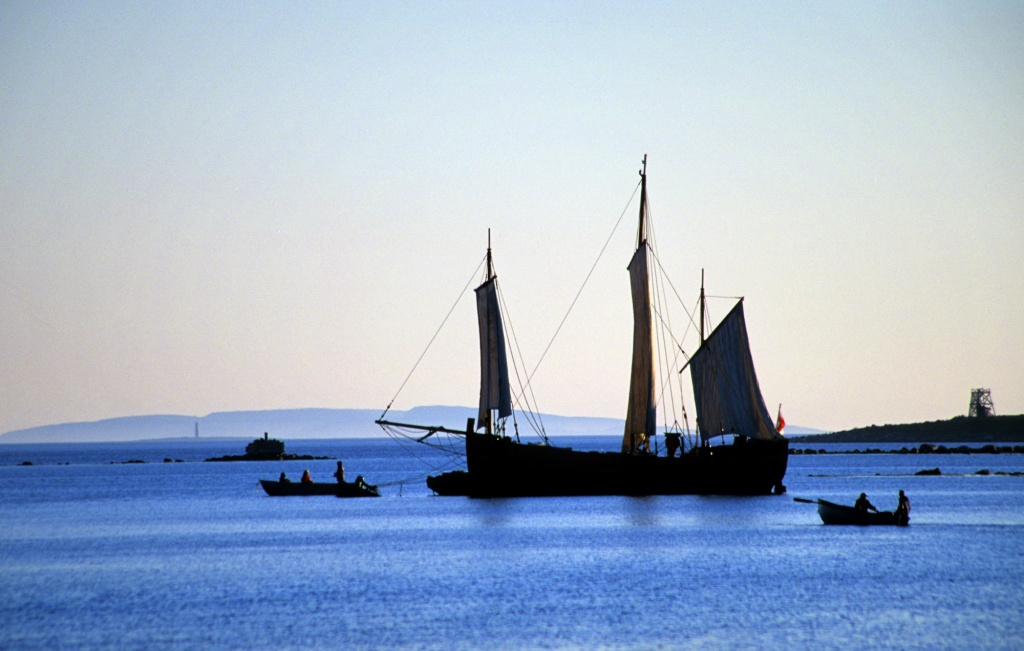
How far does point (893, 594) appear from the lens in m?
41.5

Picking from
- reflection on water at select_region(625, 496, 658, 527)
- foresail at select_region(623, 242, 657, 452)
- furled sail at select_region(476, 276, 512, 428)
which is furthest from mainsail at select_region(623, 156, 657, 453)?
furled sail at select_region(476, 276, 512, 428)

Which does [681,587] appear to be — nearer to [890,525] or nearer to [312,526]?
[890,525]

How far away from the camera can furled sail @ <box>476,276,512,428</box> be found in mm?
82562

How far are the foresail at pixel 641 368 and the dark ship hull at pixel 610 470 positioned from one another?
2.19m

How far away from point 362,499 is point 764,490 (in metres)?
30.7

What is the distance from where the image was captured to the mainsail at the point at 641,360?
275 ft

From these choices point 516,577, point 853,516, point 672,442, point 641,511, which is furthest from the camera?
point 672,442

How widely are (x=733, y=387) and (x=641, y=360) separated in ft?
24.1

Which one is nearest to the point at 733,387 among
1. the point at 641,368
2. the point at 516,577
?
the point at 641,368

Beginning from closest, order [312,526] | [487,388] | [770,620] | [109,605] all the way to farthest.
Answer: [770,620], [109,605], [312,526], [487,388]

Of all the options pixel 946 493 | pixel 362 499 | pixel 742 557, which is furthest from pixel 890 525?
pixel 362 499

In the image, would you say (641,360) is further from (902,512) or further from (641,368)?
(902,512)

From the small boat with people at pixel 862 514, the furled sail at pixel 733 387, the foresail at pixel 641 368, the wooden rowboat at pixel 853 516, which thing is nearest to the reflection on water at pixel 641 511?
the foresail at pixel 641 368

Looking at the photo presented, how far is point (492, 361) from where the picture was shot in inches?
3273
